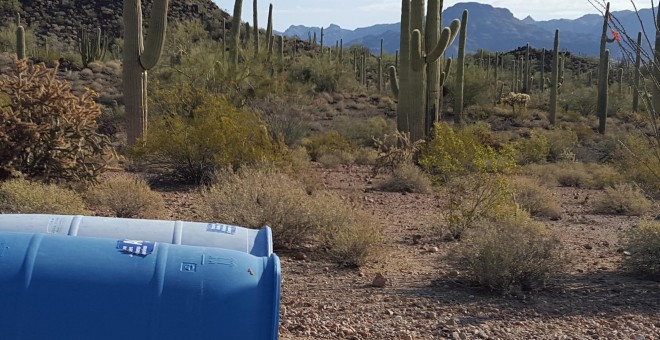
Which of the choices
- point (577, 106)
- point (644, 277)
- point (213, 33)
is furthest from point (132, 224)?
point (213, 33)

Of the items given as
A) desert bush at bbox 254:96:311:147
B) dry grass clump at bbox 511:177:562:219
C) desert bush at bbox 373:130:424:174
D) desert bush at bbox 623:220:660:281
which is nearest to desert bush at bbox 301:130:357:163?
desert bush at bbox 254:96:311:147

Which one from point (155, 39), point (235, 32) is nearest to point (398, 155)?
point (155, 39)

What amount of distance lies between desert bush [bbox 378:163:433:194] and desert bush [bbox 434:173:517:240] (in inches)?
168

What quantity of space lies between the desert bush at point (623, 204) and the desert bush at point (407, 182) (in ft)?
10.4

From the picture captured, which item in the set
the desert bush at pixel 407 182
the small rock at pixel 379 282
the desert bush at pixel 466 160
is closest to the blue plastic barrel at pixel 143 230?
the small rock at pixel 379 282

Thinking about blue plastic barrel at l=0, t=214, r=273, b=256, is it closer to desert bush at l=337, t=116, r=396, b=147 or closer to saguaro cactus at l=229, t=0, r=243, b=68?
desert bush at l=337, t=116, r=396, b=147

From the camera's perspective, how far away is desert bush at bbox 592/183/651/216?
13.0 m

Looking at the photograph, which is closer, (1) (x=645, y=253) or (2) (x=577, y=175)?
(1) (x=645, y=253)

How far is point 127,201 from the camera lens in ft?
32.7

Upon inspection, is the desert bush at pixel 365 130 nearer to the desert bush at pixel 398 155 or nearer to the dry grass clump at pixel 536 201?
the desert bush at pixel 398 155

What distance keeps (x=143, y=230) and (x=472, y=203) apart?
6.70 meters

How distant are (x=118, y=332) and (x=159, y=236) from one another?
1005 millimetres

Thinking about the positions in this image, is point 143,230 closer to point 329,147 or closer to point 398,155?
point 398,155

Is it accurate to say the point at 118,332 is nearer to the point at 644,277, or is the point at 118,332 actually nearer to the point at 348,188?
the point at 644,277
